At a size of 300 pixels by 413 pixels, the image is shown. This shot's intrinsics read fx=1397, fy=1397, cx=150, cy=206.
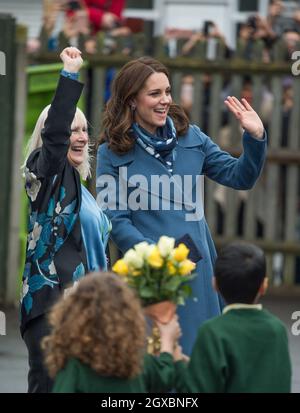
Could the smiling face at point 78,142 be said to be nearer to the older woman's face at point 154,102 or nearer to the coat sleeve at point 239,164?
the older woman's face at point 154,102

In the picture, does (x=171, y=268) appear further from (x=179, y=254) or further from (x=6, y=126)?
(x=6, y=126)

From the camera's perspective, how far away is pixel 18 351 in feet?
31.8

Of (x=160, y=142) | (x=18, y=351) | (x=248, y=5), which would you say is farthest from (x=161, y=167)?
(x=248, y=5)

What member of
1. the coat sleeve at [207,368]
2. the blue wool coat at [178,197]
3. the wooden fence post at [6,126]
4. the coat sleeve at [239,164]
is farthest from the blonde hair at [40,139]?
the wooden fence post at [6,126]

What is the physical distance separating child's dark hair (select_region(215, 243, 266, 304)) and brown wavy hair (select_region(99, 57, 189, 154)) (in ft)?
4.72

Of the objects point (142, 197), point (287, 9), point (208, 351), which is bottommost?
point (208, 351)

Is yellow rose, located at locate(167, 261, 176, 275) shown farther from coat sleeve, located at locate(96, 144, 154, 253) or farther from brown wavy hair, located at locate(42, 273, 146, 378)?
coat sleeve, located at locate(96, 144, 154, 253)

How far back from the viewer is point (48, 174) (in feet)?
19.7

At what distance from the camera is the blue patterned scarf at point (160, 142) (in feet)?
21.1

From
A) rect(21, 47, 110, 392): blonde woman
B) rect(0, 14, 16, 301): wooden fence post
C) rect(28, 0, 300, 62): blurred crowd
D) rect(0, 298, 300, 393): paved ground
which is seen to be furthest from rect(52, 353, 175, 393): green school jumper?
rect(28, 0, 300, 62): blurred crowd

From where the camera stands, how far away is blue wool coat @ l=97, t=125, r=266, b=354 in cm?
627
